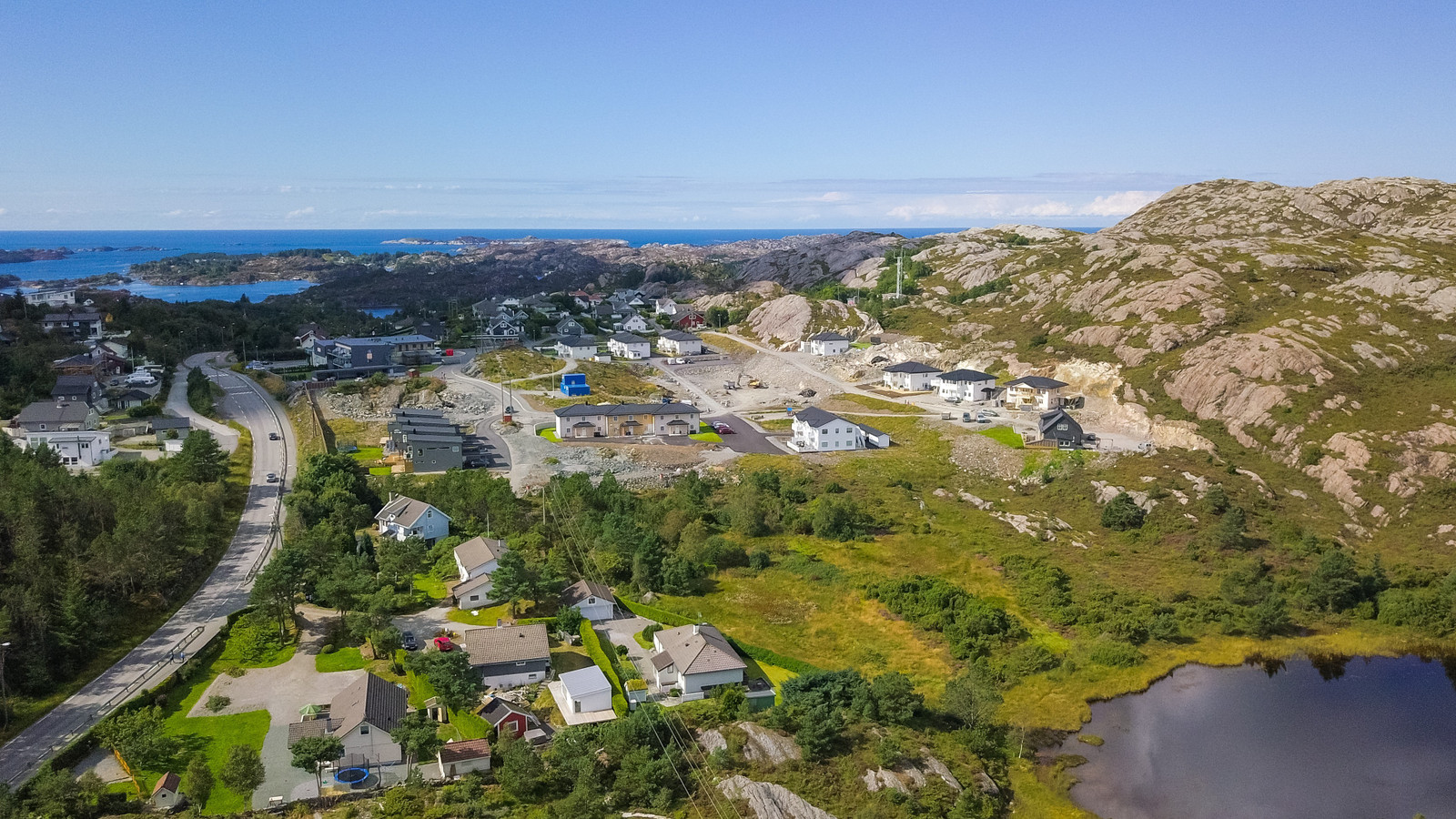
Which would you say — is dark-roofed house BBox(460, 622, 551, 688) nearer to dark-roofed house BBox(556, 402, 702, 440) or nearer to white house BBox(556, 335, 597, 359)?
dark-roofed house BBox(556, 402, 702, 440)

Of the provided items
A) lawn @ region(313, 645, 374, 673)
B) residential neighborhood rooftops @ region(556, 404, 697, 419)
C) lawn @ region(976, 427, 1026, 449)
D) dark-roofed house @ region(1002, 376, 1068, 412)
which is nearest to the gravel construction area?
lawn @ region(976, 427, 1026, 449)

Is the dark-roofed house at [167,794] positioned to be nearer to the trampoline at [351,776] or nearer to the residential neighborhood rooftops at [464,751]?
the trampoline at [351,776]

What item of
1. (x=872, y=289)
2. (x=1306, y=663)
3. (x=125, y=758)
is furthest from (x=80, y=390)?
(x=872, y=289)

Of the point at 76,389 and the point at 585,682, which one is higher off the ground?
the point at 76,389

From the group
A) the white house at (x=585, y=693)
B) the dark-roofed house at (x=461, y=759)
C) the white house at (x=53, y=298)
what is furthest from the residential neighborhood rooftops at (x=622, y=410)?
the white house at (x=53, y=298)

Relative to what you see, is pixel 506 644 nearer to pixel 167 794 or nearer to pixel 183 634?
pixel 167 794

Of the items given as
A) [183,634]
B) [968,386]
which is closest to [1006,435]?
[968,386]

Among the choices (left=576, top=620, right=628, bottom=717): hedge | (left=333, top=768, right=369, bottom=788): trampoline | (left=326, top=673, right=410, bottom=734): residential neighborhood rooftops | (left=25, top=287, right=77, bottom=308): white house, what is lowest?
(left=576, top=620, right=628, bottom=717): hedge
